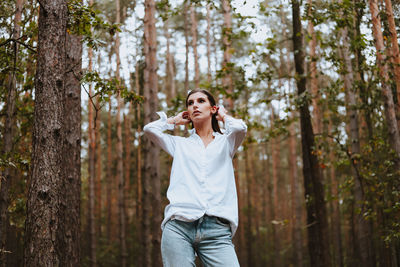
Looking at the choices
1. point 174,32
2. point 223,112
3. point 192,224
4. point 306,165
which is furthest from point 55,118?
point 174,32

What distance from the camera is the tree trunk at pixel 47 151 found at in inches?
140

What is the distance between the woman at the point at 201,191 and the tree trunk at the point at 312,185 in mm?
5262

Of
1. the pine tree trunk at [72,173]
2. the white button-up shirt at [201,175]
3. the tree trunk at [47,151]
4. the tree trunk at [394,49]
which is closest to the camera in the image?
the white button-up shirt at [201,175]

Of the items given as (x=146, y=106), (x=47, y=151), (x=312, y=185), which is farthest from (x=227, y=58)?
(x=47, y=151)

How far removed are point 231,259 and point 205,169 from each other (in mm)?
621

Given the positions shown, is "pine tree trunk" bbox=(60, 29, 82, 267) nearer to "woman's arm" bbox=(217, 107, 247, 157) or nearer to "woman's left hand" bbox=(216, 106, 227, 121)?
"woman's left hand" bbox=(216, 106, 227, 121)

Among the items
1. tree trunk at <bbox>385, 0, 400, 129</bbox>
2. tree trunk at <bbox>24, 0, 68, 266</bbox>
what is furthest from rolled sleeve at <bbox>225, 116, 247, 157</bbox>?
tree trunk at <bbox>385, 0, 400, 129</bbox>

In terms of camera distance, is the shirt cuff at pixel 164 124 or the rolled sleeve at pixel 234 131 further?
the shirt cuff at pixel 164 124

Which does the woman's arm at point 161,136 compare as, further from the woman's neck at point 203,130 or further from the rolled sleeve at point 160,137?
the woman's neck at point 203,130

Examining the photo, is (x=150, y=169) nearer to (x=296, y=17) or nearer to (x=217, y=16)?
(x=296, y=17)

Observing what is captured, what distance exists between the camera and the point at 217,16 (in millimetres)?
21234

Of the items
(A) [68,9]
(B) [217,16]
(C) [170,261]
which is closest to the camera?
(C) [170,261]

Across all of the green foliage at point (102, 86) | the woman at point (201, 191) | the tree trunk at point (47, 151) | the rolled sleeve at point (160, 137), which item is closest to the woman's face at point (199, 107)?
the woman at point (201, 191)

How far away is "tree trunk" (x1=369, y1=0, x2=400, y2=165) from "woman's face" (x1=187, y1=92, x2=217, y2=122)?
537 cm
